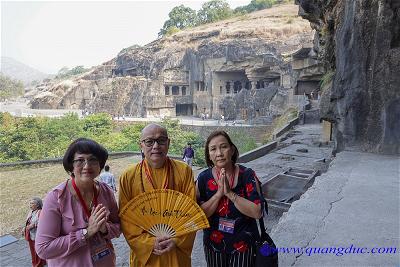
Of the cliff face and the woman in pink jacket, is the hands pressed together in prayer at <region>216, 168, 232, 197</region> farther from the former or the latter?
the cliff face

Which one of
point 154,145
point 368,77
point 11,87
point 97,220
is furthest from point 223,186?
point 11,87

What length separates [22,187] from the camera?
1104 centimetres

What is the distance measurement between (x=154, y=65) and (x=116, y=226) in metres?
41.6

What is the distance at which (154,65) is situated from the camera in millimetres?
41969

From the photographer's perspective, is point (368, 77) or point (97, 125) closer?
point (368, 77)

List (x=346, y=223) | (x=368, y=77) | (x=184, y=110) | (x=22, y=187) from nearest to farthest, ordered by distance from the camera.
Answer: (x=346, y=223) → (x=368, y=77) → (x=22, y=187) → (x=184, y=110)

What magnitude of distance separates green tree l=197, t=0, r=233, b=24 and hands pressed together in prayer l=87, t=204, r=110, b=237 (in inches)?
2436

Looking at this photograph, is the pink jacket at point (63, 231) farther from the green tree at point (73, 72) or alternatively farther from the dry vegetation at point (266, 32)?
the green tree at point (73, 72)

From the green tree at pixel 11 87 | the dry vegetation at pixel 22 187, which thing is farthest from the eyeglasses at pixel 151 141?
the green tree at pixel 11 87

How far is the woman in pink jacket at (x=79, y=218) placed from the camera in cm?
177

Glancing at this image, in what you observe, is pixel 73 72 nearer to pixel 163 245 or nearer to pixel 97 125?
pixel 97 125

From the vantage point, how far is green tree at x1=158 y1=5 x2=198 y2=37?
2534 inches

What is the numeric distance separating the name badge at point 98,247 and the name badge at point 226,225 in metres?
0.75

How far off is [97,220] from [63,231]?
24 centimetres
